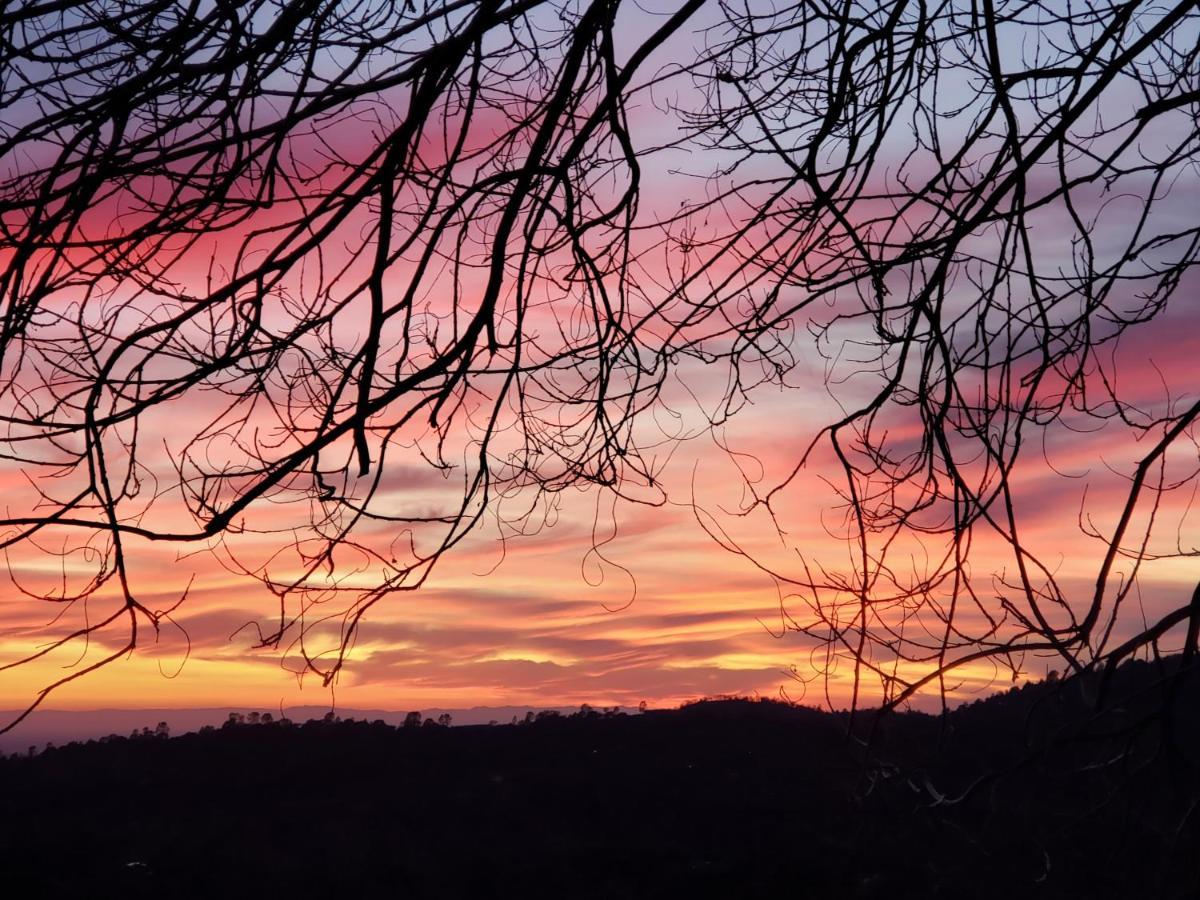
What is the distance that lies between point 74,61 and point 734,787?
16.0 meters

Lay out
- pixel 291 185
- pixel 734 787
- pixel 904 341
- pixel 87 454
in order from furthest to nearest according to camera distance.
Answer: pixel 734 787, pixel 904 341, pixel 291 185, pixel 87 454

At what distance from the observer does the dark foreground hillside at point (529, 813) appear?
14.8 m

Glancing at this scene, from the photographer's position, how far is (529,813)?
17.3 m

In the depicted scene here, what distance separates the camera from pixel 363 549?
374 centimetres

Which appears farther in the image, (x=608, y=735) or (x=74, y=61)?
(x=608, y=735)

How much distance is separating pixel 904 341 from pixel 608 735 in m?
17.3

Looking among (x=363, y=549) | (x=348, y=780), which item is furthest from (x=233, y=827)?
(x=363, y=549)

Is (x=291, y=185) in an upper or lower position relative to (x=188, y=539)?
upper

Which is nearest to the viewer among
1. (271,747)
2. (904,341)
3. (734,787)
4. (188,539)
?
(188,539)

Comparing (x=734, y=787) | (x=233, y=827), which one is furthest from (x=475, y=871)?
(x=734, y=787)

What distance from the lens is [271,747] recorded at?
19.5 metres

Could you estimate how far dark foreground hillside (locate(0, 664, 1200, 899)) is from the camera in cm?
1481

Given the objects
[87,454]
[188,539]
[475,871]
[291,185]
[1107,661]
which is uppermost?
[291,185]

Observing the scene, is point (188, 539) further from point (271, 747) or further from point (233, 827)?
point (271, 747)
